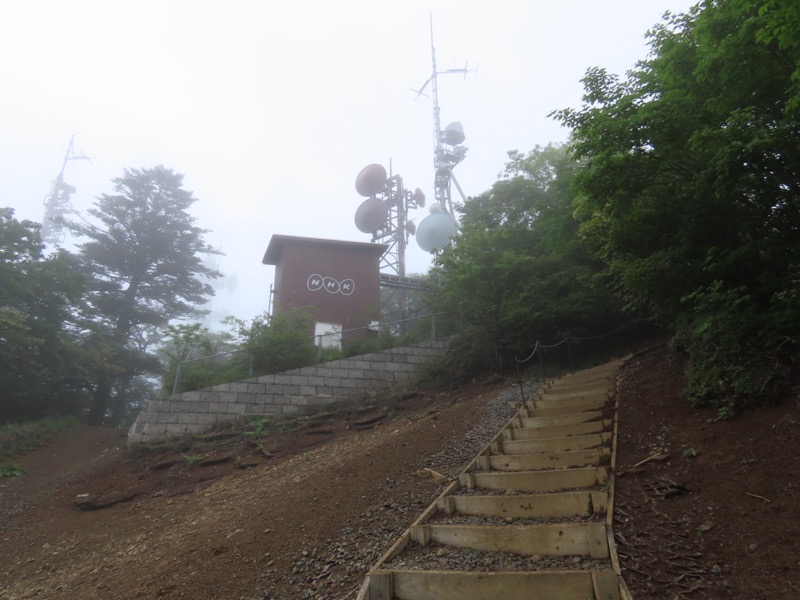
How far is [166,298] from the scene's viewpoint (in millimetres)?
24875

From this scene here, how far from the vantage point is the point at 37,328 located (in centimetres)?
1681

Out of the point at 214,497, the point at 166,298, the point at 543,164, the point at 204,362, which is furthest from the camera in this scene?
the point at 166,298

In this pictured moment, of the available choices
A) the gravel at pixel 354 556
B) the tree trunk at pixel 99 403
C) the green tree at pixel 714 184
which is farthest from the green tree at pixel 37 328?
the green tree at pixel 714 184

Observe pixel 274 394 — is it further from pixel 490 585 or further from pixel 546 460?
pixel 490 585

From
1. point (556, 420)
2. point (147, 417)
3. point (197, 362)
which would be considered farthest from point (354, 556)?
point (197, 362)

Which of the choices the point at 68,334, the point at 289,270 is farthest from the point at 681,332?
the point at 68,334

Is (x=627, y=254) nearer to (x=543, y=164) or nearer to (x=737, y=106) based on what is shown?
(x=737, y=106)

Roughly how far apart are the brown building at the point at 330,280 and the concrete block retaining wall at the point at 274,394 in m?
5.45

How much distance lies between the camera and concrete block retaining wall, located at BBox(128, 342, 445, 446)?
12.1 m

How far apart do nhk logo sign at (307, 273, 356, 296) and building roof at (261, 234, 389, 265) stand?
165 cm

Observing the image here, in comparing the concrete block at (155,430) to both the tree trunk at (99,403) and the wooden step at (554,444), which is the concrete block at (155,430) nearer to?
the wooden step at (554,444)

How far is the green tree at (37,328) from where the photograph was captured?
16125mm

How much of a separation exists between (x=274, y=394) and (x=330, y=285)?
29.2 ft

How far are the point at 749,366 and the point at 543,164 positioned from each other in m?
13.5
